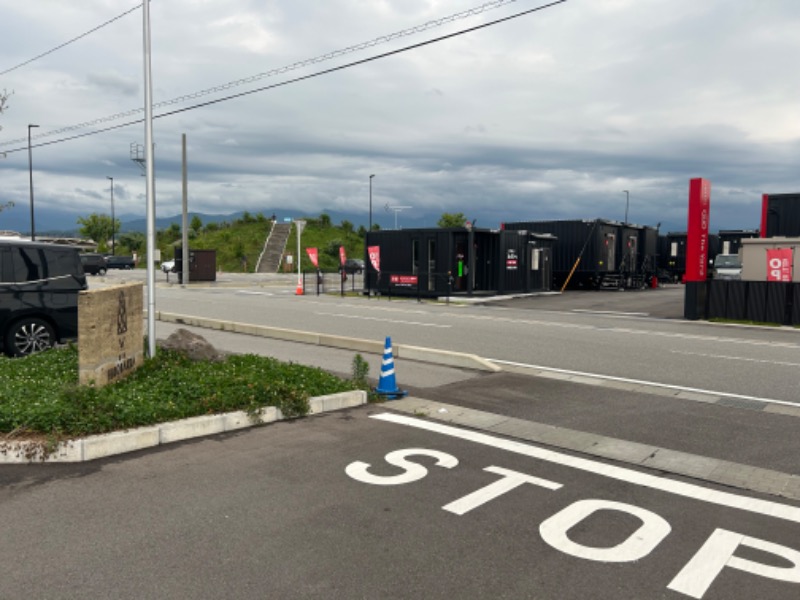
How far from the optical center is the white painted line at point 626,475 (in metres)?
4.97

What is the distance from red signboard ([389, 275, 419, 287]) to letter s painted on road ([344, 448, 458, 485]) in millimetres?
21603

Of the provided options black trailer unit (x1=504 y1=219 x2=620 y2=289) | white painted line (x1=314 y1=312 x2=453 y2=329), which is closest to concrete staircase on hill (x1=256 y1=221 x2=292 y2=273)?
black trailer unit (x1=504 y1=219 x2=620 y2=289)

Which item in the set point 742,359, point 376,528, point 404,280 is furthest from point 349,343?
point 404,280

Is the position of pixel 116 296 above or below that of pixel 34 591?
above

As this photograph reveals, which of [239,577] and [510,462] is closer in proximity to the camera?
[239,577]

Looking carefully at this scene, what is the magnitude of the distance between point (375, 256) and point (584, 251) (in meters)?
12.9

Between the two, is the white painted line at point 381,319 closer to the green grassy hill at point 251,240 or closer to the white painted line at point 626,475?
A: the white painted line at point 626,475

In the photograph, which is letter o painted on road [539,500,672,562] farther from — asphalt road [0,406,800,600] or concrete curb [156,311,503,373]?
concrete curb [156,311,503,373]

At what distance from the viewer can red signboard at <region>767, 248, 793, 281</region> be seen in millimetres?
19797

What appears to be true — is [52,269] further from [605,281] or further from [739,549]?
[605,281]

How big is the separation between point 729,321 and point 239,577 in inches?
766

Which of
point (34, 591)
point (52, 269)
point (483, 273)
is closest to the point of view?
point (34, 591)

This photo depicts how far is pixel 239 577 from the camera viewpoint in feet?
12.3

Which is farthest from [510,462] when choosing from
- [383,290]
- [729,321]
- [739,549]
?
[383,290]
